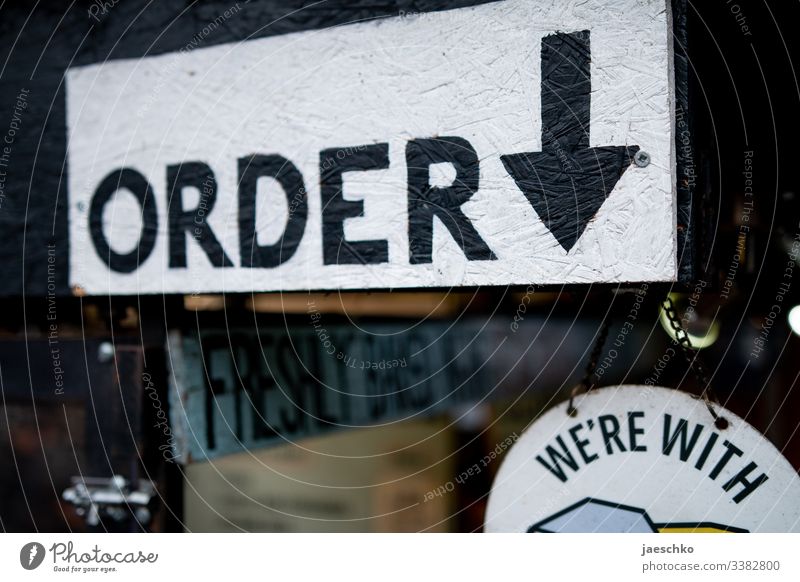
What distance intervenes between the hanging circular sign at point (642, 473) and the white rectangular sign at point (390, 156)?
0.70ft

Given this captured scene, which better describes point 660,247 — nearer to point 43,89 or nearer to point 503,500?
point 503,500

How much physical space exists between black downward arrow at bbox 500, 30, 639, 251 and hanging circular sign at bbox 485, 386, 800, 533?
0.90 ft

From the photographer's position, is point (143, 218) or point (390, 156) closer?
point (390, 156)

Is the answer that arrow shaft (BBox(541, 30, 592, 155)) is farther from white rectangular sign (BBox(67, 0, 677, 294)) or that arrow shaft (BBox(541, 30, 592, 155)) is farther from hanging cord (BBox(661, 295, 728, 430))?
hanging cord (BBox(661, 295, 728, 430))

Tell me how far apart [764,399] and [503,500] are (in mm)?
2084

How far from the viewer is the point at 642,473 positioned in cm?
110

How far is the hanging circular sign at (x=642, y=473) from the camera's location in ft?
3.45

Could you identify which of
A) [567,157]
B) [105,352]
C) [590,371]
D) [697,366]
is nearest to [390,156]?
[567,157]

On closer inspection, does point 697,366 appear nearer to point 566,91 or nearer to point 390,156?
point 566,91

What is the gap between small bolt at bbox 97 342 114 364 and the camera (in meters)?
1.47

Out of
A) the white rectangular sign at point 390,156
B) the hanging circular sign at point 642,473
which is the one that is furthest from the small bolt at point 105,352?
the hanging circular sign at point 642,473

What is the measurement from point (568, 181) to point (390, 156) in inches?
11.7

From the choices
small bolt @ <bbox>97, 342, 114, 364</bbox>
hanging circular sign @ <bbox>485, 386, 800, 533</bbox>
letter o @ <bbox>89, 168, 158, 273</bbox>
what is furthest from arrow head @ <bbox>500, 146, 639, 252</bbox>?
small bolt @ <bbox>97, 342, 114, 364</bbox>

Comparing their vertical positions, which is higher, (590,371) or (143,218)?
(143,218)
